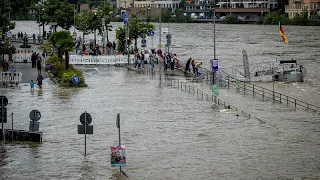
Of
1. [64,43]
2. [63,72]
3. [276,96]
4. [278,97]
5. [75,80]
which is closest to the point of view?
[278,97]

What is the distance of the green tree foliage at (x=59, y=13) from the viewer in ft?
304

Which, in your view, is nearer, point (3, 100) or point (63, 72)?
point (3, 100)

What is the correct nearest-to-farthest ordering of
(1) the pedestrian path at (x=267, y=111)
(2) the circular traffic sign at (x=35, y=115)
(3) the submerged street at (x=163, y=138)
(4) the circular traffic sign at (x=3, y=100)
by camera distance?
(3) the submerged street at (x=163, y=138)
(4) the circular traffic sign at (x=3, y=100)
(2) the circular traffic sign at (x=35, y=115)
(1) the pedestrian path at (x=267, y=111)

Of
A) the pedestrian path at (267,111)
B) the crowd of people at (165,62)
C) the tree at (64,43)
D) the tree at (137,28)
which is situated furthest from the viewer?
the tree at (137,28)

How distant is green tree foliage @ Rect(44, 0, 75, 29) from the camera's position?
92.6 meters

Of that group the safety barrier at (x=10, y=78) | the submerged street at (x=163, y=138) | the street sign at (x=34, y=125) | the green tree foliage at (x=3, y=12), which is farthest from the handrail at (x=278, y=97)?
the street sign at (x=34, y=125)

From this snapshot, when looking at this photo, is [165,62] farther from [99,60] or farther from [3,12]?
[3,12]

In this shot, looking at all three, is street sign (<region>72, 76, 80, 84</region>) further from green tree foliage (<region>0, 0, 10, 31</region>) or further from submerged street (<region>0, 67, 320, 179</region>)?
green tree foliage (<region>0, 0, 10, 31</region>)

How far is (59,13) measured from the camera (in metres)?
92.2

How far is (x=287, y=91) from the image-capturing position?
169 feet

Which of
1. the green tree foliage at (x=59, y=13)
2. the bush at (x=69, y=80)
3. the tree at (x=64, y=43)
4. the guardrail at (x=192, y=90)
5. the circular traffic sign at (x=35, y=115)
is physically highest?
the green tree foliage at (x=59, y=13)

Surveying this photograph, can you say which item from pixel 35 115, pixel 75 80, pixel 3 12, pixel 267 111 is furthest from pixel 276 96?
pixel 35 115

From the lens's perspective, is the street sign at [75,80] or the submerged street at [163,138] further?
the street sign at [75,80]

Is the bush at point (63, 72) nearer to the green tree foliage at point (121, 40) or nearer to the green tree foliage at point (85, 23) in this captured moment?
the green tree foliage at point (121, 40)
